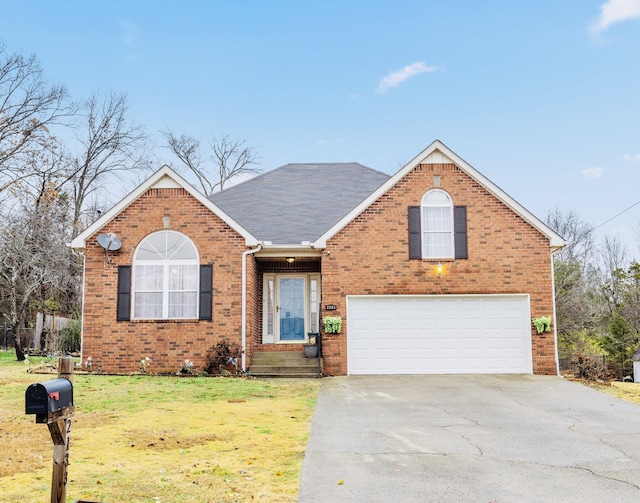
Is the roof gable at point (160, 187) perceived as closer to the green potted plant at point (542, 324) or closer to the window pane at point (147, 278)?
the window pane at point (147, 278)

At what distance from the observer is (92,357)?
14773 mm

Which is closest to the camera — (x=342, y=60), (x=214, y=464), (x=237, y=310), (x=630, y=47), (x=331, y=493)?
(x=331, y=493)

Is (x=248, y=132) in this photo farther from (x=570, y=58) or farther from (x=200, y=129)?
(x=570, y=58)

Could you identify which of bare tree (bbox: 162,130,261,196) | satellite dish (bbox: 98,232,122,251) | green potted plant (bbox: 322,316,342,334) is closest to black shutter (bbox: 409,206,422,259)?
green potted plant (bbox: 322,316,342,334)

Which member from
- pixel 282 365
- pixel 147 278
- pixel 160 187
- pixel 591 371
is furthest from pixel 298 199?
pixel 591 371

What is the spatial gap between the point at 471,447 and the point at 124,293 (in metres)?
10.2

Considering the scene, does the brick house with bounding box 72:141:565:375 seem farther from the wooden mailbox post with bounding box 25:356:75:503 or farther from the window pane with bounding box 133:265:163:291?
the wooden mailbox post with bounding box 25:356:75:503

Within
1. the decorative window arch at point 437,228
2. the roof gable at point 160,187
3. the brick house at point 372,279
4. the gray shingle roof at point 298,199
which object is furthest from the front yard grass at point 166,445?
the gray shingle roof at point 298,199

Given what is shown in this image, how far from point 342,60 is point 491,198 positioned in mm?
10451

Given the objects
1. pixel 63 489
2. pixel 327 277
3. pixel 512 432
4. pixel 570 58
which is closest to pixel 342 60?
pixel 570 58

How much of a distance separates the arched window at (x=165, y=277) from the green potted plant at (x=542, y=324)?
8.19 m

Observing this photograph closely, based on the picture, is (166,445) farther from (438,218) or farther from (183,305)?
(438,218)

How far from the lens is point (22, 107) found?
85.8ft

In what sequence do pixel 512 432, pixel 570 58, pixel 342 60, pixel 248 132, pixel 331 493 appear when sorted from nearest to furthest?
pixel 331 493
pixel 512 432
pixel 570 58
pixel 342 60
pixel 248 132
